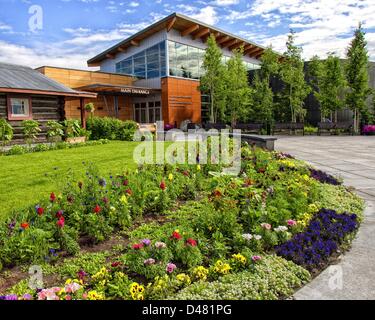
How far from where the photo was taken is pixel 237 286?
2830 mm

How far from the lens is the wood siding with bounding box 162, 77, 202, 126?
28.4 m

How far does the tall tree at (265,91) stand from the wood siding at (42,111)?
15.7 m

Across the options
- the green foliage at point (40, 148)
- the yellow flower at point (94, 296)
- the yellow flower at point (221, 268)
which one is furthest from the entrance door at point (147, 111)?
the yellow flower at point (94, 296)

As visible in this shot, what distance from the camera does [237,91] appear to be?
2686 centimetres

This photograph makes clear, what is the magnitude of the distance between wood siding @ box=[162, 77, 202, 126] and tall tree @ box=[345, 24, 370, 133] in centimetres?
1255

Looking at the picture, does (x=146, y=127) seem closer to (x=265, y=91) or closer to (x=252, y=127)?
(x=252, y=127)

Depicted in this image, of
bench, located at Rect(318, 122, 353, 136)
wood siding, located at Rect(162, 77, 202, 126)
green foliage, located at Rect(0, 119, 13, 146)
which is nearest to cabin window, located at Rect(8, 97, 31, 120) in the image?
green foliage, located at Rect(0, 119, 13, 146)

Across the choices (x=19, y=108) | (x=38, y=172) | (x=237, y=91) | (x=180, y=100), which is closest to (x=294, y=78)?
(x=237, y=91)

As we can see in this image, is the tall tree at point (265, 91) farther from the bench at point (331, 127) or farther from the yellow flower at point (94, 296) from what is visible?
the yellow flower at point (94, 296)

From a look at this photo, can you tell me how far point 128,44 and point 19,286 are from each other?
102 ft

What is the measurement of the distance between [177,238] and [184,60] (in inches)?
1121

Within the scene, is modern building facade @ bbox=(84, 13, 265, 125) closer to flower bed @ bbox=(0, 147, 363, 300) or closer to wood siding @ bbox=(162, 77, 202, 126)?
wood siding @ bbox=(162, 77, 202, 126)
